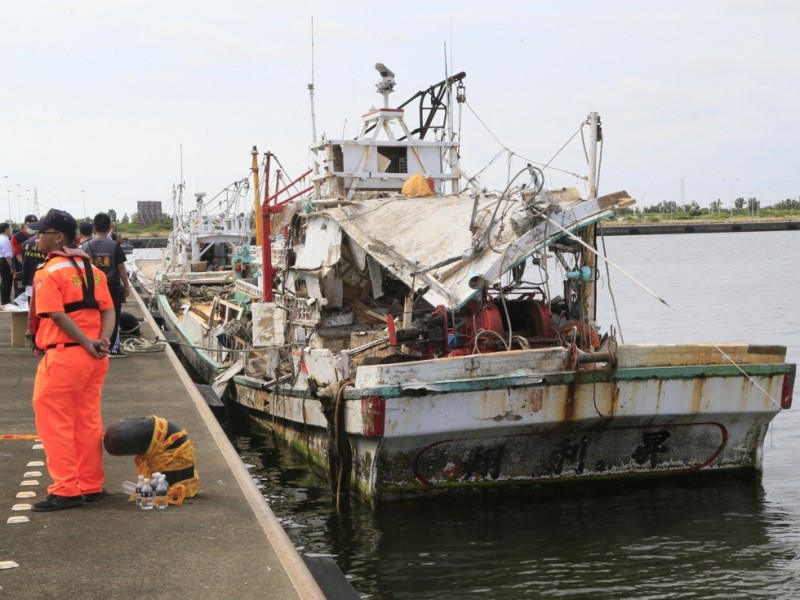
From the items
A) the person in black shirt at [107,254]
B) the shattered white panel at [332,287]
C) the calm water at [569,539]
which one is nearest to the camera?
the calm water at [569,539]

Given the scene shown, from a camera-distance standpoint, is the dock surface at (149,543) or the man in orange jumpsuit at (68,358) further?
the man in orange jumpsuit at (68,358)

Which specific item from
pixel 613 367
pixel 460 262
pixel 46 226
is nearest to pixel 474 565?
pixel 613 367

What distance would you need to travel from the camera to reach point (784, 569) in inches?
359

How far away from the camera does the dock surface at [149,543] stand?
215 inches

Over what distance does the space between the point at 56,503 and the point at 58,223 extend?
5.94 feet

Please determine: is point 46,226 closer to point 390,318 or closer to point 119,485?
point 119,485

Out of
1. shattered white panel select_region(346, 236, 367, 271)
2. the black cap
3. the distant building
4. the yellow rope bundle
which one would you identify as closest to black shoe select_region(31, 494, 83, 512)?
the yellow rope bundle

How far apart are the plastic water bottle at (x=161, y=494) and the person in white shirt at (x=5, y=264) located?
14.4m

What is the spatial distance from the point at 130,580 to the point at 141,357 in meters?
9.03

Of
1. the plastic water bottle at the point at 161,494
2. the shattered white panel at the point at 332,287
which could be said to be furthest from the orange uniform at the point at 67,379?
the shattered white panel at the point at 332,287

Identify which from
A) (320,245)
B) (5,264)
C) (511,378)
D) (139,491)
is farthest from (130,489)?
(5,264)

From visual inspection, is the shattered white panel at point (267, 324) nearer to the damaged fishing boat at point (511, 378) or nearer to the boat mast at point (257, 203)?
the boat mast at point (257, 203)

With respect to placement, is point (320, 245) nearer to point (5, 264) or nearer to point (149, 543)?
point (149, 543)

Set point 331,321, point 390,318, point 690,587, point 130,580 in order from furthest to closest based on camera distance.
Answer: point 331,321 < point 390,318 < point 690,587 < point 130,580
